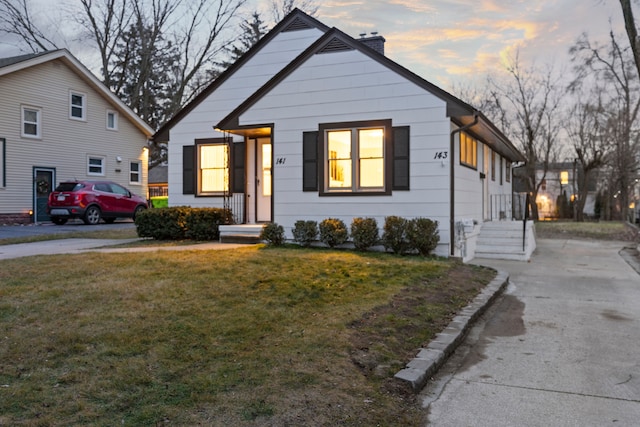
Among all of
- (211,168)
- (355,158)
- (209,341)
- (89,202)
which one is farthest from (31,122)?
(209,341)

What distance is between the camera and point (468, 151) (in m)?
12.7

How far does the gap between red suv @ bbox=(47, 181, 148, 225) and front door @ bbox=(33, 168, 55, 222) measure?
2678 millimetres

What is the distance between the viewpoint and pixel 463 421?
339 centimetres

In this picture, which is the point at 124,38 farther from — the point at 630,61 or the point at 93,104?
the point at 630,61

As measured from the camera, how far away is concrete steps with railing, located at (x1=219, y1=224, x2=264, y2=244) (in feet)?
38.8

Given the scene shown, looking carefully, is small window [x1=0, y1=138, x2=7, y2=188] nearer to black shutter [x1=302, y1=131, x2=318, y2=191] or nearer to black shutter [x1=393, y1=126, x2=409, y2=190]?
black shutter [x1=302, y1=131, x2=318, y2=191]

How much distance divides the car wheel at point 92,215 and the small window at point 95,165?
5.83 m

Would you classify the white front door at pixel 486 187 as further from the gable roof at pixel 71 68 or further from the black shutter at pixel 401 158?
the gable roof at pixel 71 68

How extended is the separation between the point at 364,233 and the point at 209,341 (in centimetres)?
645

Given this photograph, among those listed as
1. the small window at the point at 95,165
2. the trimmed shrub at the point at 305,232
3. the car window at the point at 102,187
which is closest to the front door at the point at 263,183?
the trimmed shrub at the point at 305,232

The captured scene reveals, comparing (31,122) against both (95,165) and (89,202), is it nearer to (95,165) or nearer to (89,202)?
(95,165)

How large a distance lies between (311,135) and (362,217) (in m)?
2.19

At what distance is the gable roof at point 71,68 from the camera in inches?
786

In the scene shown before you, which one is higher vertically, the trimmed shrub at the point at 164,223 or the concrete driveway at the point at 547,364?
the trimmed shrub at the point at 164,223
